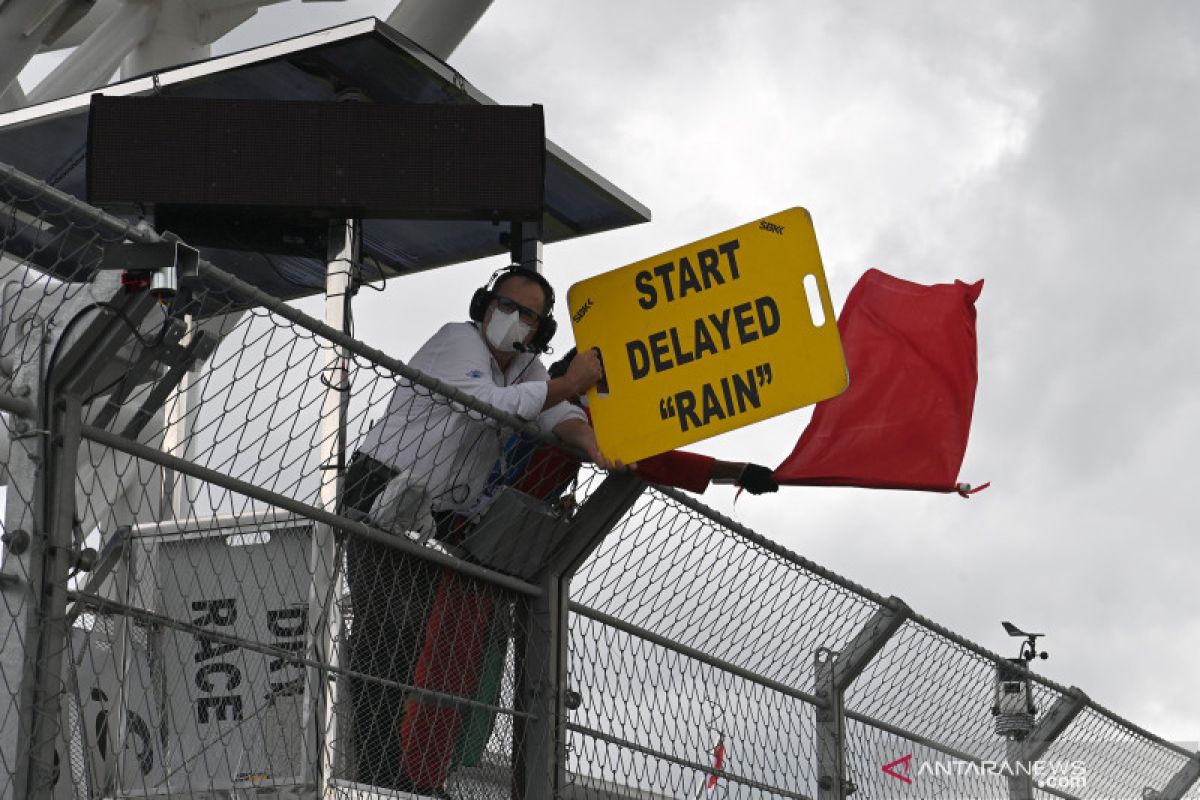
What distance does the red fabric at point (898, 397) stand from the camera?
6.08 m

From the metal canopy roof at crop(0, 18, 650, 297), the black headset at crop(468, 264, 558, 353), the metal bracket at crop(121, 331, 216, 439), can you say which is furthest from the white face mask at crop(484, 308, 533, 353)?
the metal canopy roof at crop(0, 18, 650, 297)

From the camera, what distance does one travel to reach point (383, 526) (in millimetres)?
4004

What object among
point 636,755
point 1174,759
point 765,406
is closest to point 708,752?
point 636,755

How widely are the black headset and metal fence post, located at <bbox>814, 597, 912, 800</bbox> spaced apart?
1359 mm

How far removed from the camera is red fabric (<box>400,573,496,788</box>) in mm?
4055

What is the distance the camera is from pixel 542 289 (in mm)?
5051

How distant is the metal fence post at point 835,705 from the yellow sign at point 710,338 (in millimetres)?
1571

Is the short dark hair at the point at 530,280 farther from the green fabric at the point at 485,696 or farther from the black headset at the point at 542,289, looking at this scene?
the green fabric at the point at 485,696

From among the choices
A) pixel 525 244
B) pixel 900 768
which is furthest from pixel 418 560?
pixel 525 244

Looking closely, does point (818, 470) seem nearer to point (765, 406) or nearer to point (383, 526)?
point (765, 406)

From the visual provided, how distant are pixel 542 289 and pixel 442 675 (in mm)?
1271

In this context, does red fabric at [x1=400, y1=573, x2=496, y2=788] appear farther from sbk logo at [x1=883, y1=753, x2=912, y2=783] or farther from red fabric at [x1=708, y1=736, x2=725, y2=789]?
sbk logo at [x1=883, y1=753, x2=912, y2=783]

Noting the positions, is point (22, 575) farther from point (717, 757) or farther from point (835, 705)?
point (835, 705)

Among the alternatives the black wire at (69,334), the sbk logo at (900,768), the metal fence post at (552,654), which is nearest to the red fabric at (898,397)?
the sbk logo at (900,768)
